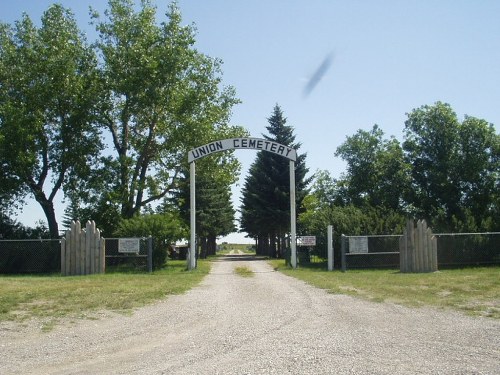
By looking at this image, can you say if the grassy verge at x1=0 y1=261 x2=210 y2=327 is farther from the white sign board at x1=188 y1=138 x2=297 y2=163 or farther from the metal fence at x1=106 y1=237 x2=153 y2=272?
the white sign board at x1=188 y1=138 x2=297 y2=163

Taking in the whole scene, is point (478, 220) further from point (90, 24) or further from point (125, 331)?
point (125, 331)

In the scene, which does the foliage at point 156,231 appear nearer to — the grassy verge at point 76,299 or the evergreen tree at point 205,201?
the grassy verge at point 76,299

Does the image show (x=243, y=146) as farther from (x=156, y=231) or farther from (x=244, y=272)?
(x=244, y=272)

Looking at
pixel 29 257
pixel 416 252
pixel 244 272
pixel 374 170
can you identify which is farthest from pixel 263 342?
pixel 374 170

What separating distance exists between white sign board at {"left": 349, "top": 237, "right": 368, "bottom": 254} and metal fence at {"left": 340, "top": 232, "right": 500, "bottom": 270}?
0.92 meters

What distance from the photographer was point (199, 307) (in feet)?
39.1

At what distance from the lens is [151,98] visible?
3133 centimetres

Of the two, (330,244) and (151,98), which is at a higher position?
(151,98)

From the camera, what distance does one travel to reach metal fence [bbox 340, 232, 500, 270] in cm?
2452

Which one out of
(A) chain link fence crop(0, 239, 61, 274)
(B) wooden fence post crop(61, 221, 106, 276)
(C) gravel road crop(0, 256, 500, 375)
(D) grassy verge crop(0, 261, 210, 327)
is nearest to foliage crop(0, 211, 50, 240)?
(A) chain link fence crop(0, 239, 61, 274)

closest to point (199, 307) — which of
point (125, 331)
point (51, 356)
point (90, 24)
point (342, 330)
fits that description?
point (125, 331)

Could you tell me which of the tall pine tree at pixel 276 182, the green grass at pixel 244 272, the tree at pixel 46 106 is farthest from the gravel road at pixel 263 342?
the tall pine tree at pixel 276 182

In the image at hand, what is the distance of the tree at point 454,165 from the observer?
37438 millimetres

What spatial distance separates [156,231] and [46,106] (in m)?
11.4
